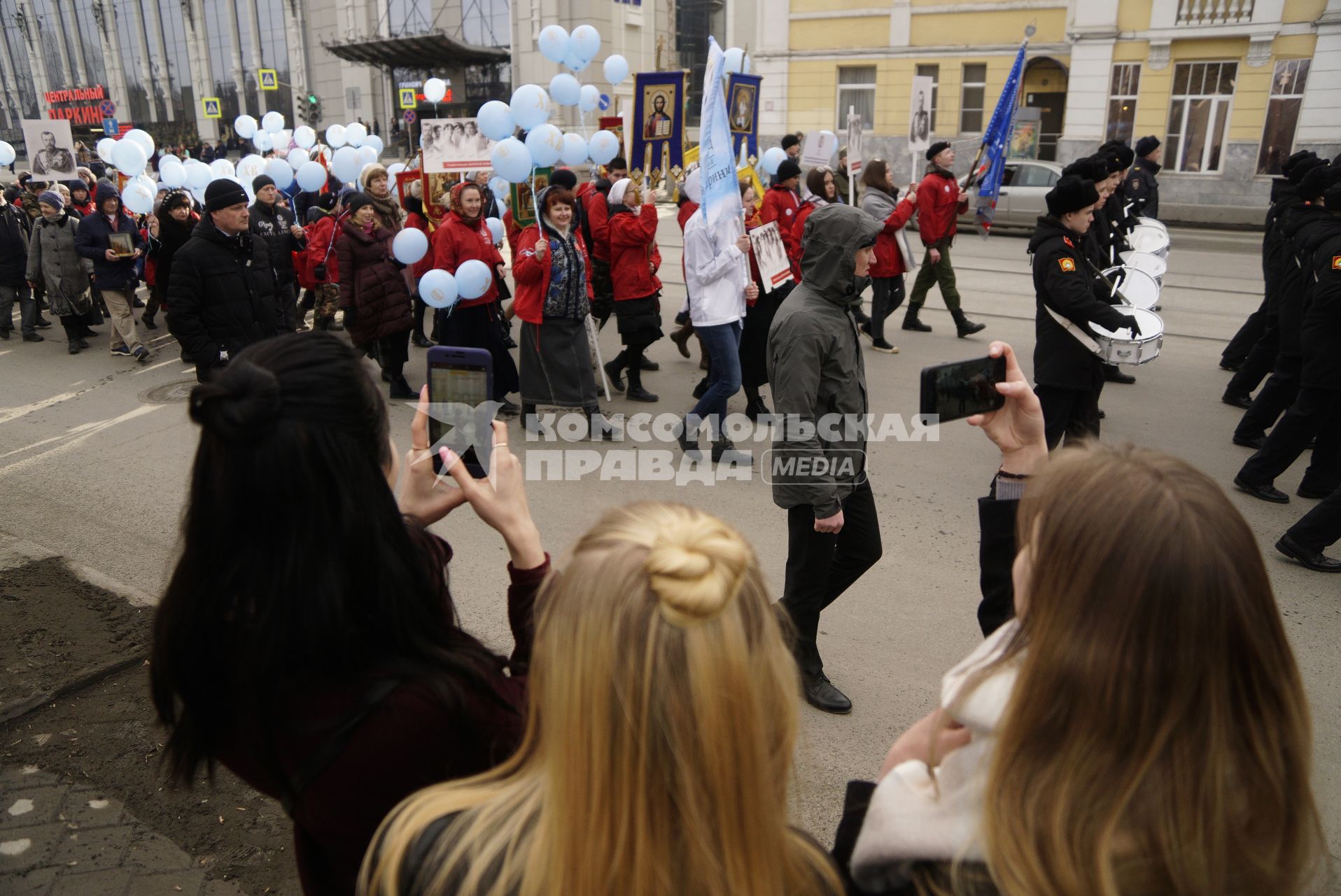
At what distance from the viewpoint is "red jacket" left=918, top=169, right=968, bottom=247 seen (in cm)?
932

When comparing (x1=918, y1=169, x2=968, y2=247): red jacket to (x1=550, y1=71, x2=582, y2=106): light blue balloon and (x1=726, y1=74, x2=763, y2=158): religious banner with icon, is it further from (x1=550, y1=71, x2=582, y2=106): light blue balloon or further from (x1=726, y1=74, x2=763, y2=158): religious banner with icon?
(x1=550, y1=71, x2=582, y2=106): light blue balloon

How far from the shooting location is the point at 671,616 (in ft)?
3.51

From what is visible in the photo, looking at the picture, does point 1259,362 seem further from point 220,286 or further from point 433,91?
point 433,91

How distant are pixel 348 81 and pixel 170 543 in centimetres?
4032

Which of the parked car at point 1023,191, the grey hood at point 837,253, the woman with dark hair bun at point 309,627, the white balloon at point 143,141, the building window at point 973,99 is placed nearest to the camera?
the woman with dark hair bun at point 309,627

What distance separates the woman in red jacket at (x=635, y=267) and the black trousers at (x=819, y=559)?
424 centimetres

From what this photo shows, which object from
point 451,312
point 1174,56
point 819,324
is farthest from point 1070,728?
point 1174,56

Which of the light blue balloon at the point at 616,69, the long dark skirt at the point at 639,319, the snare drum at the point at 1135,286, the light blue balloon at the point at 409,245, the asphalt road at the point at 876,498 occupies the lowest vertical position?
the asphalt road at the point at 876,498

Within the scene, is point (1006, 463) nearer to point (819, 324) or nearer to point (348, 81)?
point (819, 324)

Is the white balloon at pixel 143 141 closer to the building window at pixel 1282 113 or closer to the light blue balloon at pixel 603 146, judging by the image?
the light blue balloon at pixel 603 146

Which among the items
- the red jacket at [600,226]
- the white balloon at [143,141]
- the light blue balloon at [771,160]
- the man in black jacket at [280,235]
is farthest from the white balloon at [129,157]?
the light blue balloon at [771,160]

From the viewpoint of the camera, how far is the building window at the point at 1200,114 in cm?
2194

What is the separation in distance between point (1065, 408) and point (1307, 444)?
1.46m

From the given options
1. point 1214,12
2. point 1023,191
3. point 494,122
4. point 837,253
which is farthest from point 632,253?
point 1214,12
